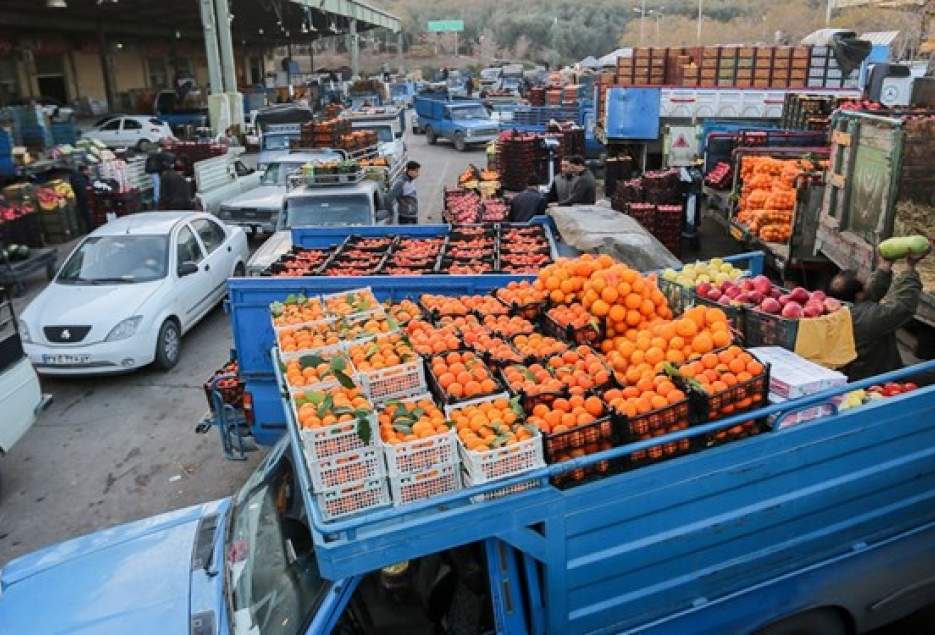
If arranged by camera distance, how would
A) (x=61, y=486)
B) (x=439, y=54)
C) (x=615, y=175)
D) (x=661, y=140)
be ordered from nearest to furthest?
(x=61, y=486) → (x=615, y=175) → (x=661, y=140) → (x=439, y=54)

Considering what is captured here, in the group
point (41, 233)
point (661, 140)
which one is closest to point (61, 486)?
point (41, 233)

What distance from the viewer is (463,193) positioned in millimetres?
14914

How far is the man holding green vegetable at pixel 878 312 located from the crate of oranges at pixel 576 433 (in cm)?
244

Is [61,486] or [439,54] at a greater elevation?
[439,54]

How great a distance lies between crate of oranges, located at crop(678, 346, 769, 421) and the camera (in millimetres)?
3768

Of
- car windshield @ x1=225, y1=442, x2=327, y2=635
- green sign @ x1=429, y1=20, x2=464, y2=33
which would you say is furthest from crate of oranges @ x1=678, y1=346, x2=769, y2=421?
green sign @ x1=429, y1=20, x2=464, y2=33

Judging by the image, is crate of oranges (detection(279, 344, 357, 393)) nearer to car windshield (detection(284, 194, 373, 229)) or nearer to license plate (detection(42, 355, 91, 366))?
license plate (detection(42, 355, 91, 366))

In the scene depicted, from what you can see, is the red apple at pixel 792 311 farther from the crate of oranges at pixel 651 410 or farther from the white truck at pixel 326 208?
the white truck at pixel 326 208

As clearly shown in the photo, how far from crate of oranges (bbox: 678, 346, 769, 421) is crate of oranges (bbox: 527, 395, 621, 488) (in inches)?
18.9

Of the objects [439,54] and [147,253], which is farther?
[439,54]

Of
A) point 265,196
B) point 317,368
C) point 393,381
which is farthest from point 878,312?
point 265,196

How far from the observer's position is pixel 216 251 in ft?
37.7

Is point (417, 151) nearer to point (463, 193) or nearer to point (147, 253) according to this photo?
point (463, 193)

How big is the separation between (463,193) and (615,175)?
5118 millimetres
